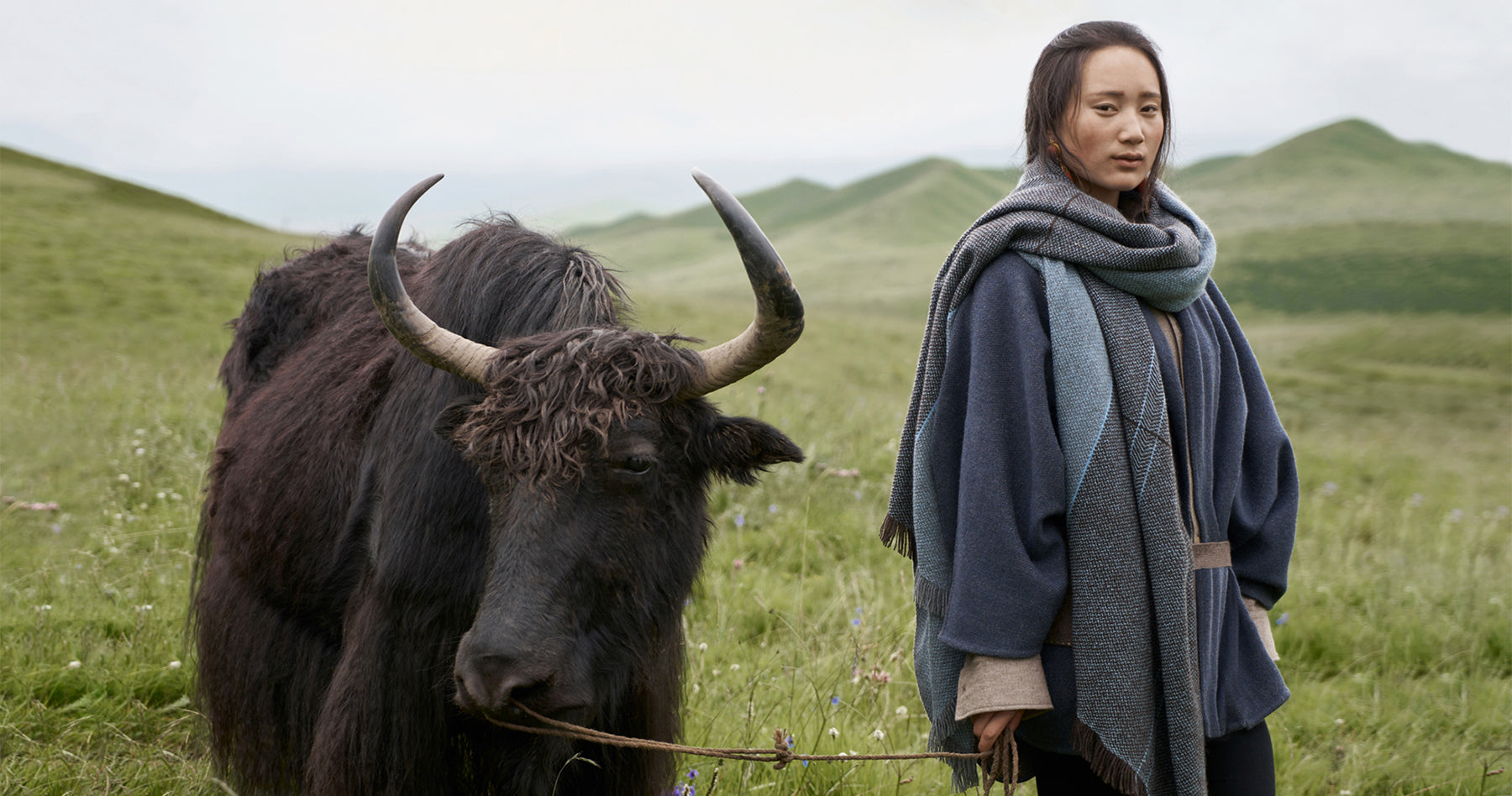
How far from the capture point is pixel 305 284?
4430 millimetres

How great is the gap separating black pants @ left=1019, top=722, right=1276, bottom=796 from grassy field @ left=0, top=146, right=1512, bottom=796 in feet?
3.42

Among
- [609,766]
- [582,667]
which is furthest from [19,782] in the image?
[582,667]

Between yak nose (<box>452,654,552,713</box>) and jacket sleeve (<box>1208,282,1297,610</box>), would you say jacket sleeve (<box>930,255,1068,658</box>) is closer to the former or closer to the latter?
jacket sleeve (<box>1208,282,1297,610</box>)

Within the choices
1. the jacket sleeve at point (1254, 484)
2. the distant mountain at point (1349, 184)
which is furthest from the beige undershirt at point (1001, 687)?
the distant mountain at point (1349, 184)

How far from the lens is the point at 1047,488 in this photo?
1996 millimetres

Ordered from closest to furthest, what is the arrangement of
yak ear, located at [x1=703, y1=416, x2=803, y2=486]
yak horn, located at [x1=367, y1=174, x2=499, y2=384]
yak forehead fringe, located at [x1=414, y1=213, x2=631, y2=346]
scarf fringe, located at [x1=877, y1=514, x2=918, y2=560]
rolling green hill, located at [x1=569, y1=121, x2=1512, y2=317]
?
1. scarf fringe, located at [x1=877, y1=514, x2=918, y2=560]
2. yak horn, located at [x1=367, y1=174, x2=499, y2=384]
3. yak ear, located at [x1=703, y1=416, x2=803, y2=486]
4. yak forehead fringe, located at [x1=414, y1=213, x2=631, y2=346]
5. rolling green hill, located at [x1=569, y1=121, x2=1512, y2=317]

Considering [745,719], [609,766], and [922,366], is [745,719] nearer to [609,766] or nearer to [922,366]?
[609,766]

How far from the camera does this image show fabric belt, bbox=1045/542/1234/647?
2.09 metres

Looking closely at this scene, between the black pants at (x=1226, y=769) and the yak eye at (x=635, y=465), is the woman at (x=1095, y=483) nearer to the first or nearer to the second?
the black pants at (x=1226, y=769)

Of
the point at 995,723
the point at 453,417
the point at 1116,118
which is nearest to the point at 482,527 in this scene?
the point at 453,417

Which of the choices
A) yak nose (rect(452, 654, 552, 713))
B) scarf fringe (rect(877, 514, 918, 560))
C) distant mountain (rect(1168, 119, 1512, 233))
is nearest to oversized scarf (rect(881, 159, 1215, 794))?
scarf fringe (rect(877, 514, 918, 560))

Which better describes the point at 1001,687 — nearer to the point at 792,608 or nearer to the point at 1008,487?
the point at 1008,487

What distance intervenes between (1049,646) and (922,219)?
10341 centimetres

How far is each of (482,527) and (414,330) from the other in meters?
0.58
